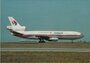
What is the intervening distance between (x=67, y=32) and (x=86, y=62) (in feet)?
266

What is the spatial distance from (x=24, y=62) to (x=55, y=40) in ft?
269

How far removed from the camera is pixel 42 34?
102875 mm

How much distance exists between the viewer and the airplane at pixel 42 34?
100938mm

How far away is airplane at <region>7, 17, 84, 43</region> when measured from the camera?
101 metres

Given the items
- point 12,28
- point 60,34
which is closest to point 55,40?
point 60,34

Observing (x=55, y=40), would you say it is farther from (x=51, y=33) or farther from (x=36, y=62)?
(x=36, y=62)

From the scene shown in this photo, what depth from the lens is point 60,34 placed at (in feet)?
332

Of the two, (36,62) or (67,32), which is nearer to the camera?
(36,62)

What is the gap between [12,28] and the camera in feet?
338

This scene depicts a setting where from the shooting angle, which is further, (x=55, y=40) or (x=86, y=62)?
(x=55, y=40)

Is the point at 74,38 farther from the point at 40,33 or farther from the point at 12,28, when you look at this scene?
the point at 12,28

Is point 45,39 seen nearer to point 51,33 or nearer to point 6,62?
point 51,33

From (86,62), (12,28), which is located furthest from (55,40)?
(86,62)

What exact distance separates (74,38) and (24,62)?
3250 inches
